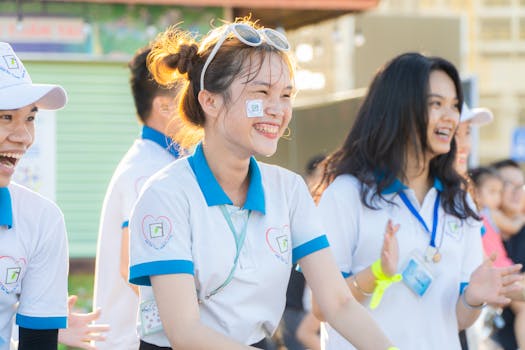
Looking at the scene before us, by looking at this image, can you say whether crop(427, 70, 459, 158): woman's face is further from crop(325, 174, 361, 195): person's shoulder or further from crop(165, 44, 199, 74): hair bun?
crop(165, 44, 199, 74): hair bun

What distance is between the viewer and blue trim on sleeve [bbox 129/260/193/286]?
3.19 meters

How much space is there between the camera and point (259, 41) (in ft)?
11.2

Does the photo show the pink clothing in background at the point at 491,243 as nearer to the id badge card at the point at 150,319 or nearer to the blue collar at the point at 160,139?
the blue collar at the point at 160,139

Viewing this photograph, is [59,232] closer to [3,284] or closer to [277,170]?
[3,284]

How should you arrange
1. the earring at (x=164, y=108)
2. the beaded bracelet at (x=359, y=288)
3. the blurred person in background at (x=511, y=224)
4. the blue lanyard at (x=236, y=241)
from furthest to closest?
the blurred person in background at (x=511, y=224), the earring at (x=164, y=108), the beaded bracelet at (x=359, y=288), the blue lanyard at (x=236, y=241)

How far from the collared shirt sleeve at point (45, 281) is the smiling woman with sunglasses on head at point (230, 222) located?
0.35 meters

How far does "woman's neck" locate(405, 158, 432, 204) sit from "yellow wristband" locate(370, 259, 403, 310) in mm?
469

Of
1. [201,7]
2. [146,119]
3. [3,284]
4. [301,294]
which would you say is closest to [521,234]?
[301,294]

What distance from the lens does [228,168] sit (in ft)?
11.4

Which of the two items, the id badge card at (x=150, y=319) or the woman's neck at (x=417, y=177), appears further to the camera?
the woman's neck at (x=417, y=177)

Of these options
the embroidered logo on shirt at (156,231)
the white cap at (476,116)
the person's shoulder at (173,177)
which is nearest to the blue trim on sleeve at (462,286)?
the white cap at (476,116)

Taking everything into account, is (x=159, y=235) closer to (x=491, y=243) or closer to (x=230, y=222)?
(x=230, y=222)

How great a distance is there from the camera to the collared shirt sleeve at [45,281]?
3516 millimetres

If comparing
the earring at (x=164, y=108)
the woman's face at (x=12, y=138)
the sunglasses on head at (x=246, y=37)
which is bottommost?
the earring at (x=164, y=108)
